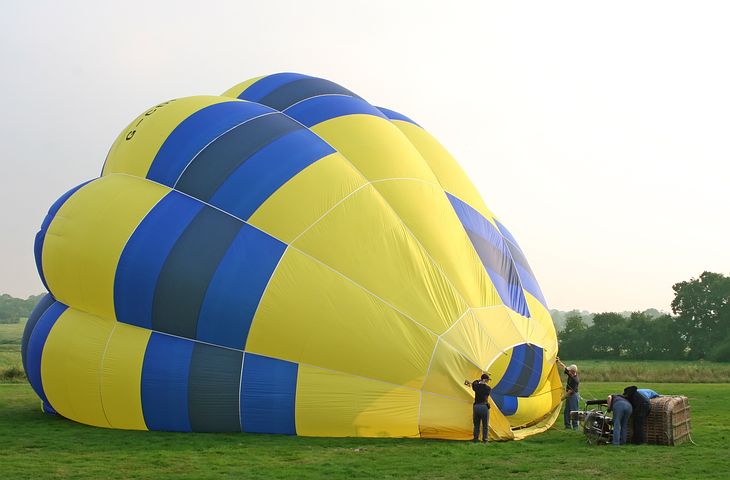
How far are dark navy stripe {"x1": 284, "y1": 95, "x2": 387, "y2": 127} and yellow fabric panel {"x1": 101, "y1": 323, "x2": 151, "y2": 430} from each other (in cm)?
455

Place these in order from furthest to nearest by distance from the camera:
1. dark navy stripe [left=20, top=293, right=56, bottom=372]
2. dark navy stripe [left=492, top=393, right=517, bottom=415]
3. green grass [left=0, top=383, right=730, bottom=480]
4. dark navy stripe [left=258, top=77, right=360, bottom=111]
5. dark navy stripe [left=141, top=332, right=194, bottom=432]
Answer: dark navy stripe [left=258, top=77, right=360, bottom=111] → dark navy stripe [left=20, top=293, right=56, bottom=372] → dark navy stripe [left=492, top=393, right=517, bottom=415] → dark navy stripe [left=141, top=332, right=194, bottom=432] → green grass [left=0, top=383, right=730, bottom=480]

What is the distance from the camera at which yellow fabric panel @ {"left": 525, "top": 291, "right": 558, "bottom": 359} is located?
513 inches

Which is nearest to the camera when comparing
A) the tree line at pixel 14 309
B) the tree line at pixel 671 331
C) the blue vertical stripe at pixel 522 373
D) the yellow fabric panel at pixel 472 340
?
the yellow fabric panel at pixel 472 340

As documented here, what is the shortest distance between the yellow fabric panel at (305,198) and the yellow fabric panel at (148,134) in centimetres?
247

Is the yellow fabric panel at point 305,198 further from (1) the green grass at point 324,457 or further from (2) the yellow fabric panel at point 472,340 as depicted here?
(1) the green grass at point 324,457

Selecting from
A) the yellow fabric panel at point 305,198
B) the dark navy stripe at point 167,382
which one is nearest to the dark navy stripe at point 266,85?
the yellow fabric panel at point 305,198

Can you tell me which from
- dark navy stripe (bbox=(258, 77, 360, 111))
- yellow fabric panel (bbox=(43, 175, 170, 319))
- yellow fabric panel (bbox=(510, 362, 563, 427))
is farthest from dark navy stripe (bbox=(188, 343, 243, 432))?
dark navy stripe (bbox=(258, 77, 360, 111))

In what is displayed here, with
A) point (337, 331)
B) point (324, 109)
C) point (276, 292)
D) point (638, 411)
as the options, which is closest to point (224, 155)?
point (324, 109)

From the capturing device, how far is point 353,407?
10.8m

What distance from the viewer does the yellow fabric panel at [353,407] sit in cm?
1078

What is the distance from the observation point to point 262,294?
11.1m

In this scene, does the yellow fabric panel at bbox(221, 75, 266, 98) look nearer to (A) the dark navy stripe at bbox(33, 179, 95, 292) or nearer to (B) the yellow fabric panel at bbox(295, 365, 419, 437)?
(A) the dark navy stripe at bbox(33, 179, 95, 292)

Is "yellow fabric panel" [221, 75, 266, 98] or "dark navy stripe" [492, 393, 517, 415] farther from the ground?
"yellow fabric panel" [221, 75, 266, 98]

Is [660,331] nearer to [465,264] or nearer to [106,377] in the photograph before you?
[465,264]
